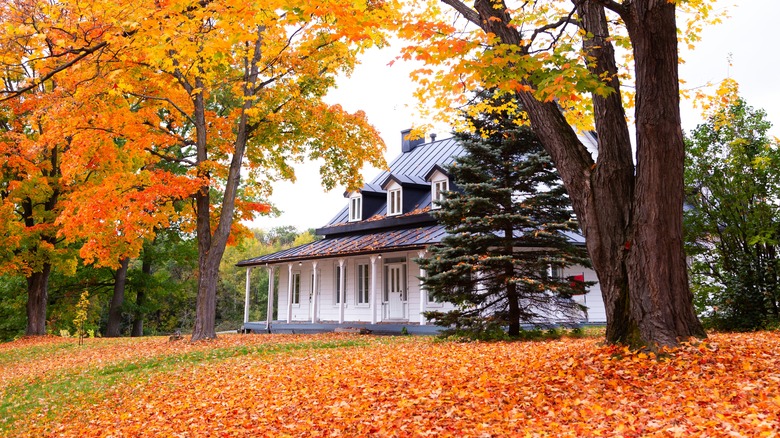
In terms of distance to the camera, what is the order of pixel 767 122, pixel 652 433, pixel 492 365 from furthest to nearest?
pixel 767 122
pixel 492 365
pixel 652 433

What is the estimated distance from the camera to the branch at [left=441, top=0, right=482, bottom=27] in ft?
26.5

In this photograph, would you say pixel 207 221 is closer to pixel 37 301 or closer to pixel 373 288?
pixel 373 288

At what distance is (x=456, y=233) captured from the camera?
14.1 metres

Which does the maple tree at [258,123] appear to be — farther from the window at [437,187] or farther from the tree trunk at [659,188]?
the tree trunk at [659,188]

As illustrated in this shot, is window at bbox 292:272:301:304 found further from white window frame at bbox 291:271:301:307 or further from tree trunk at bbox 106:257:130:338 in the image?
tree trunk at bbox 106:257:130:338

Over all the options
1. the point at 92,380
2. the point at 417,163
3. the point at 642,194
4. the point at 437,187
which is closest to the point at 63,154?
the point at 92,380

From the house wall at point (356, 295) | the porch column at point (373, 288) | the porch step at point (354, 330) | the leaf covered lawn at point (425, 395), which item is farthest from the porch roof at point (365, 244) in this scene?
the leaf covered lawn at point (425, 395)

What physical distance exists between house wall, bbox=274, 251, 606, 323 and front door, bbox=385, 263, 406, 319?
0.21 m

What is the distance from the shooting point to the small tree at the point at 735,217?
12.5 meters

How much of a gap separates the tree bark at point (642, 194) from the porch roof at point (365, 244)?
32.6 feet

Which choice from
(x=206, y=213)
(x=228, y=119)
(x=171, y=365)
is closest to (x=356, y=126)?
(x=228, y=119)

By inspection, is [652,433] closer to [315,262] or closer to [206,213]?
[206,213]

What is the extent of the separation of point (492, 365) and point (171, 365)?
6.89 metres

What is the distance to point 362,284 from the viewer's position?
2312 cm
